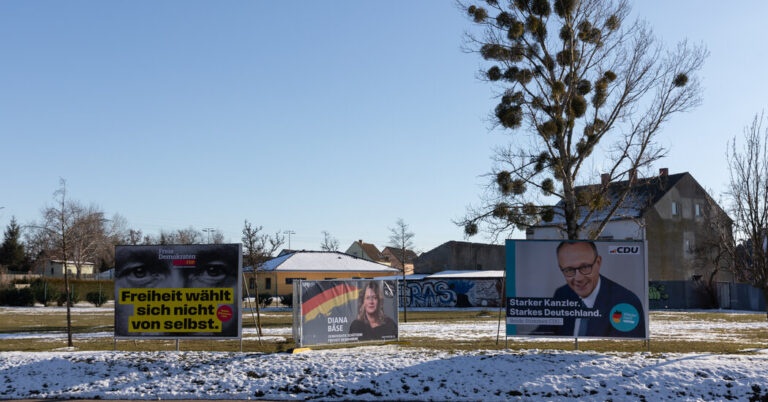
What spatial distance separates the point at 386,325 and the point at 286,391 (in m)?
6.71

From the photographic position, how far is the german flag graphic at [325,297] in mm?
17250

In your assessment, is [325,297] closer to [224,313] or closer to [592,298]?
[224,313]

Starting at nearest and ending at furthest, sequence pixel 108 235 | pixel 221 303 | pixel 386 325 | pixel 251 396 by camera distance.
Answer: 1. pixel 251 396
2. pixel 221 303
3. pixel 386 325
4. pixel 108 235

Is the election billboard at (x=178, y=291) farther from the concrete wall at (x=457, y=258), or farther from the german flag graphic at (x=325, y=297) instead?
the concrete wall at (x=457, y=258)

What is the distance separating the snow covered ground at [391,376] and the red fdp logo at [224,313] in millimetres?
1959

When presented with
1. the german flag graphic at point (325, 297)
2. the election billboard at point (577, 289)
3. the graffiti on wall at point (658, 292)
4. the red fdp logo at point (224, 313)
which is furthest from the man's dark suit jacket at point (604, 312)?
the graffiti on wall at point (658, 292)

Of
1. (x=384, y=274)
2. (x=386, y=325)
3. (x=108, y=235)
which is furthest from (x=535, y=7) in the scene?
(x=108, y=235)

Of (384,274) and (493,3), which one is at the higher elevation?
(493,3)

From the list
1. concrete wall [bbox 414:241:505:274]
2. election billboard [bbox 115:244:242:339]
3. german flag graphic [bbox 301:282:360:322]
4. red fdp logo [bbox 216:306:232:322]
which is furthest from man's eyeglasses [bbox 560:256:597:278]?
concrete wall [bbox 414:241:505:274]

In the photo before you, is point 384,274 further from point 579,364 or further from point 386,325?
point 579,364

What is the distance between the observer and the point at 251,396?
12.0 m

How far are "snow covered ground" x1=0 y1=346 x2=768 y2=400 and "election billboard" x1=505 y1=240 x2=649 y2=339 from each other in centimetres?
215

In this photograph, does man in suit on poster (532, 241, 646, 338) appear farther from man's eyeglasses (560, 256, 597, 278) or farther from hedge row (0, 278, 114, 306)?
hedge row (0, 278, 114, 306)

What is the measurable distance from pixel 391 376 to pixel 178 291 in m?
6.62
